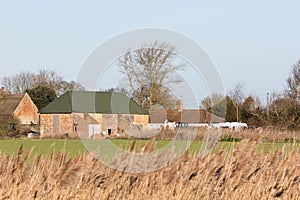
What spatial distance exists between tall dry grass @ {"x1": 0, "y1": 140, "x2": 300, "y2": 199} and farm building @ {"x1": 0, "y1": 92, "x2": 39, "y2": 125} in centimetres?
6463

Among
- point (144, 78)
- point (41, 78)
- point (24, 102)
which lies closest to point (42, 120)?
point (24, 102)

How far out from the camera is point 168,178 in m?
6.89

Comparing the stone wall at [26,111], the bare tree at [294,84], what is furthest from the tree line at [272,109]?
the stone wall at [26,111]

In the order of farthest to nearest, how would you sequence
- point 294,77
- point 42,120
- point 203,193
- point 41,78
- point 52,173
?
1. point 41,78
2. point 42,120
3. point 294,77
4. point 203,193
5. point 52,173

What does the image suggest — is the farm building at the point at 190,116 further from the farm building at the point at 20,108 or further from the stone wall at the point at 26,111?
the stone wall at the point at 26,111

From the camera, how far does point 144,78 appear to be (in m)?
10.1

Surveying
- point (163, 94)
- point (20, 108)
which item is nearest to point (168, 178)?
point (163, 94)

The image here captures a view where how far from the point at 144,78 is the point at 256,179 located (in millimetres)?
3405

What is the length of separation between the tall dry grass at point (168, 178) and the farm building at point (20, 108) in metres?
64.6

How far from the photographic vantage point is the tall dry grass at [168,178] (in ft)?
20.5

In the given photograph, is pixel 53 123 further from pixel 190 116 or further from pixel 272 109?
pixel 190 116

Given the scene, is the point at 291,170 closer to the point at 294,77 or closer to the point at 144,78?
the point at 144,78

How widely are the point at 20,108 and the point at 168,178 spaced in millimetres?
66892

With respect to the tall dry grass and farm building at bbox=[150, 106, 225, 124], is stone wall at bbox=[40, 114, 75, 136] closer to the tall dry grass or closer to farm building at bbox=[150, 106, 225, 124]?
farm building at bbox=[150, 106, 225, 124]
